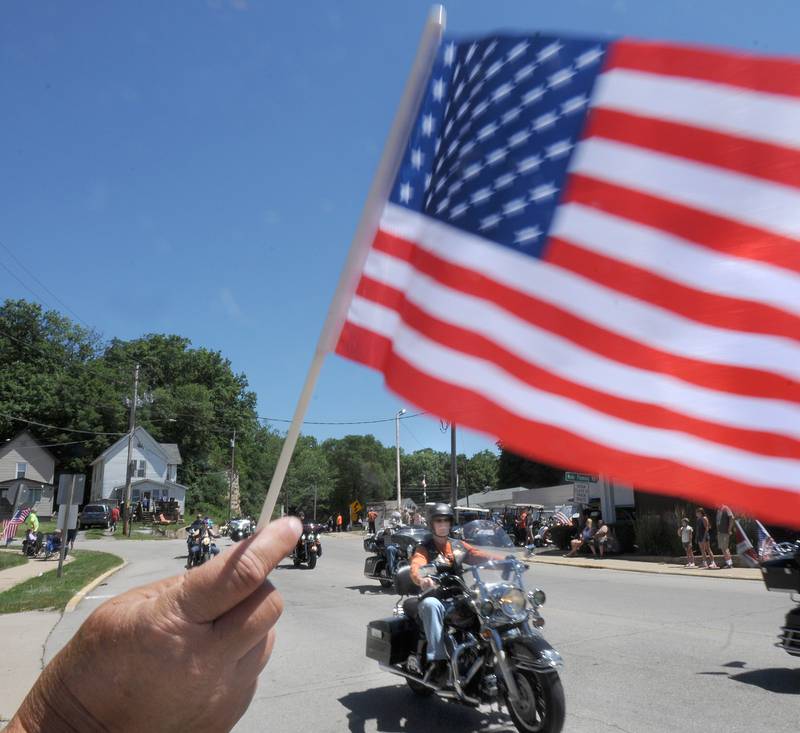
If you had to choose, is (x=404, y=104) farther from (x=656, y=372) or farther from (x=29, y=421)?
(x=29, y=421)

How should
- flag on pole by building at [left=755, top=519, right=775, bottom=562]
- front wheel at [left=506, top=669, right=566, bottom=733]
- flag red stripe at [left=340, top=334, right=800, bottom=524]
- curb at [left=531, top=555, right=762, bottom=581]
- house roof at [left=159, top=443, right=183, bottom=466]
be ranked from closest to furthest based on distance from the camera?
flag red stripe at [left=340, top=334, right=800, bottom=524], front wheel at [left=506, top=669, right=566, bottom=733], flag on pole by building at [left=755, top=519, right=775, bottom=562], curb at [left=531, top=555, right=762, bottom=581], house roof at [left=159, top=443, right=183, bottom=466]

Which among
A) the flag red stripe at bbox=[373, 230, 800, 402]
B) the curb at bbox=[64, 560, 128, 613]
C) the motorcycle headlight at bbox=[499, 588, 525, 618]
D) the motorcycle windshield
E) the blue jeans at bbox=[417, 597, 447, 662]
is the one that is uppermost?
the flag red stripe at bbox=[373, 230, 800, 402]

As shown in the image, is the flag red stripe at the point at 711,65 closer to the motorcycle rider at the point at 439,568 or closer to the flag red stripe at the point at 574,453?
the flag red stripe at the point at 574,453

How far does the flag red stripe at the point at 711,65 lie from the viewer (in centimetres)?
171

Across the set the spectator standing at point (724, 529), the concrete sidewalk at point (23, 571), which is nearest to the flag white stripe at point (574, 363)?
the concrete sidewalk at point (23, 571)

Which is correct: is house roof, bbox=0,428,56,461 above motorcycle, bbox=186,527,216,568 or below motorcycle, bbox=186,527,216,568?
above

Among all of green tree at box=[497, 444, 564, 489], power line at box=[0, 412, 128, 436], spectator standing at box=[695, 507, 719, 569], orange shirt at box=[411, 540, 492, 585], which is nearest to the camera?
orange shirt at box=[411, 540, 492, 585]

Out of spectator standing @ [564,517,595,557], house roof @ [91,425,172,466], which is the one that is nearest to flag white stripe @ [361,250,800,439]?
spectator standing @ [564,517,595,557]

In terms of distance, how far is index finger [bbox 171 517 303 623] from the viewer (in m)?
1.33

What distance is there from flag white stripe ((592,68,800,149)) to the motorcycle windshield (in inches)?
168

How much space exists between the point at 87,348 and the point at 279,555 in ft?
278

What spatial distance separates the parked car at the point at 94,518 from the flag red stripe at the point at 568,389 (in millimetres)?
50163

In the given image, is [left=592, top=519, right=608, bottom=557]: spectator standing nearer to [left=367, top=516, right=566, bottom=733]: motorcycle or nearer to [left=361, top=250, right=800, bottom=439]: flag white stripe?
[left=367, top=516, right=566, bottom=733]: motorcycle

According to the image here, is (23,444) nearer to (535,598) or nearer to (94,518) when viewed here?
(94,518)
